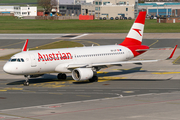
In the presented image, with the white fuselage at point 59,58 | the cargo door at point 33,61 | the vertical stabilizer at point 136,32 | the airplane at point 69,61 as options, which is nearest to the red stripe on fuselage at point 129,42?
the vertical stabilizer at point 136,32

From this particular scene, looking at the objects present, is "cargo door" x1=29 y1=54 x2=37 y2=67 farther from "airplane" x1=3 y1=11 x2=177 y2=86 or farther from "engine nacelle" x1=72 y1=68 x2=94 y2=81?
"engine nacelle" x1=72 y1=68 x2=94 y2=81

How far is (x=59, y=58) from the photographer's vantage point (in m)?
44.1

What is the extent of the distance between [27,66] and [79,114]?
632 inches

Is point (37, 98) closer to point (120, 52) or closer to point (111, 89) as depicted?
point (111, 89)

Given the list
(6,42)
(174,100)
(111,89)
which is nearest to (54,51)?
(111,89)

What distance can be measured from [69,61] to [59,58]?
5.22ft

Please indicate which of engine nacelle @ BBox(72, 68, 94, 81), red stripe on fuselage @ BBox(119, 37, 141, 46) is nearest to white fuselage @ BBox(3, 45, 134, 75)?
red stripe on fuselage @ BBox(119, 37, 141, 46)

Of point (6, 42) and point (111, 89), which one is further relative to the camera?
point (6, 42)

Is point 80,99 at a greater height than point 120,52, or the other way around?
point 120,52

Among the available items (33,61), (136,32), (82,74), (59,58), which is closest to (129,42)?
(136,32)

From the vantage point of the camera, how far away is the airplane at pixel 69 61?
4175cm

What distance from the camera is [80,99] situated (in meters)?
34.4

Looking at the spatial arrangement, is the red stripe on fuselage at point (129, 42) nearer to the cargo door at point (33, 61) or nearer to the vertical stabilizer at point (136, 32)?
the vertical stabilizer at point (136, 32)

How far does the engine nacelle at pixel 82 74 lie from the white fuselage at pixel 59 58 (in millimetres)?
1920
